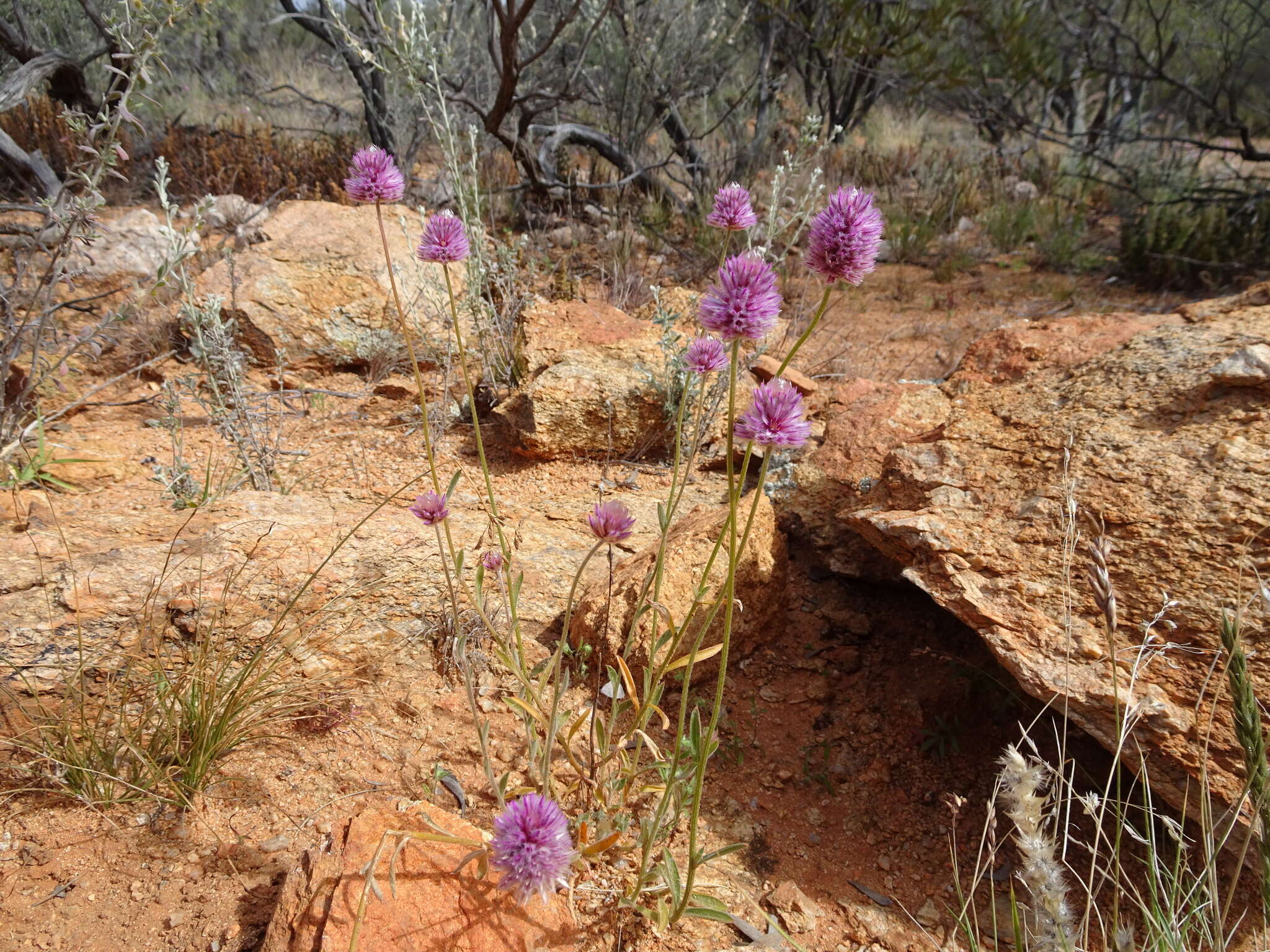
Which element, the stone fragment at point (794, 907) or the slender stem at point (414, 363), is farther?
the stone fragment at point (794, 907)

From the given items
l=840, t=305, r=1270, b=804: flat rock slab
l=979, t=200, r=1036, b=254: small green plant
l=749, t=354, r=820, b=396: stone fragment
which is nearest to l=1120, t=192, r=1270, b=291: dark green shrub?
l=979, t=200, r=1036, b=254: small green plant

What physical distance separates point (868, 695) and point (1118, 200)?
7.53m

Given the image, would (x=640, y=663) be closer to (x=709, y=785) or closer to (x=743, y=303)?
(x=709, y=785)

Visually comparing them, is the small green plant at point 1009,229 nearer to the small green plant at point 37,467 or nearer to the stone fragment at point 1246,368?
the stone fragment at point 1246,368

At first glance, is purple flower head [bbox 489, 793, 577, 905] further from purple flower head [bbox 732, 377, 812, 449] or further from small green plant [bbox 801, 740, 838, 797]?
small green plant [bbox 801, 740, 838, 797]

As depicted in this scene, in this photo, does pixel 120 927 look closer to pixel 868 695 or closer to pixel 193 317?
pixel 868 695

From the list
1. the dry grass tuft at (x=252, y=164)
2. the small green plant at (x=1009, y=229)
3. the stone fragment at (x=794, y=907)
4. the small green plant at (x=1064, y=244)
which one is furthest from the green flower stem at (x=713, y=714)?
the small green plant at (x=1009, y=229)

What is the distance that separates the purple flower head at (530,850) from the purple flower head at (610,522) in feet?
1.70

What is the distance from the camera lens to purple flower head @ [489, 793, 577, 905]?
1.30 m

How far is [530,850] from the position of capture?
130 centimetres

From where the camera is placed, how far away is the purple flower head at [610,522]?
1.57 metres

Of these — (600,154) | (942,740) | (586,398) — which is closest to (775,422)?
(942,740)

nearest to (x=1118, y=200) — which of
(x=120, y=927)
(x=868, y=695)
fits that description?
(x=868, y=695)

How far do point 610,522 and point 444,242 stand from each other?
30.5 inches
